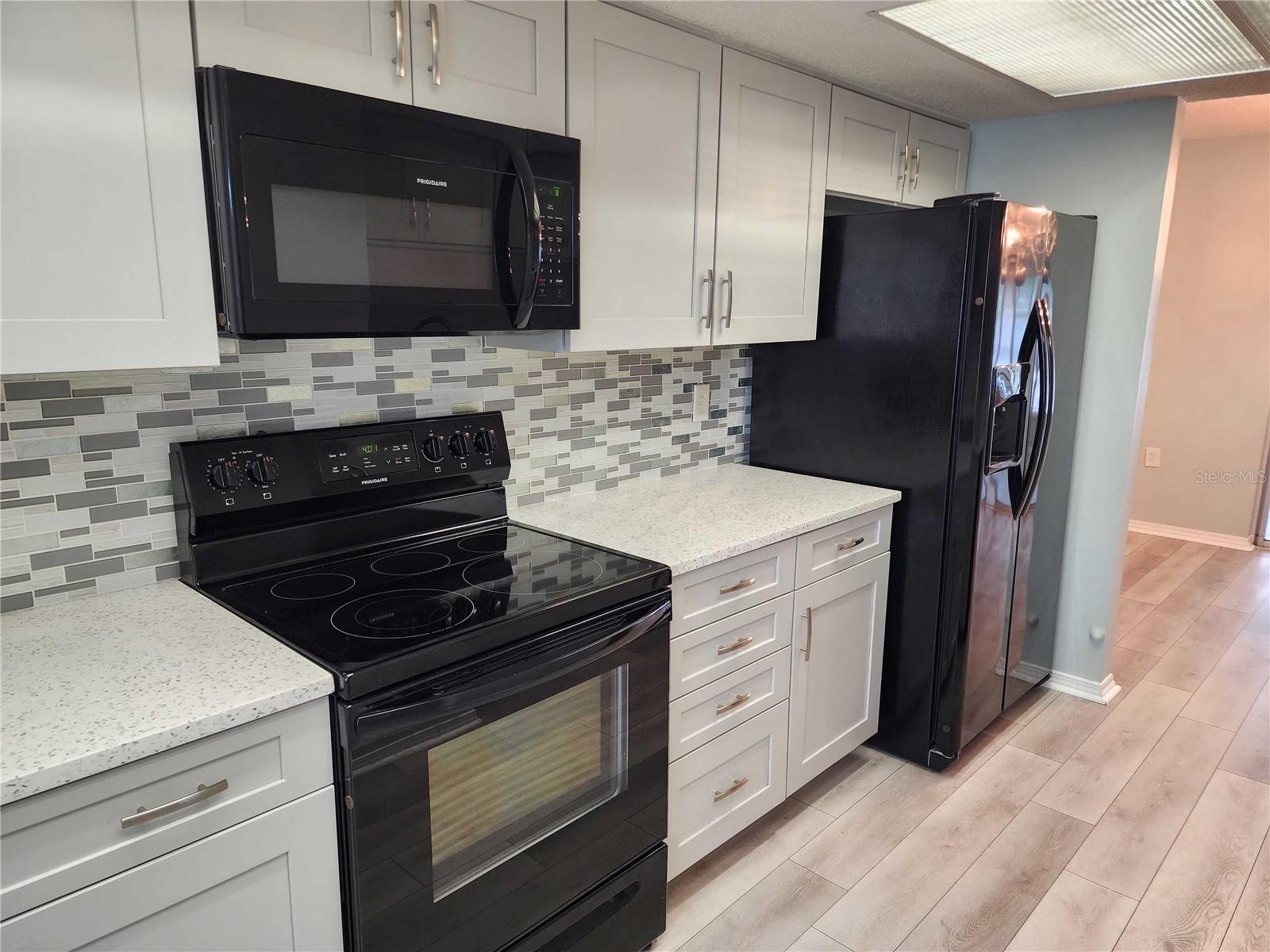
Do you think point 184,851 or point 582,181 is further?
point 582,181

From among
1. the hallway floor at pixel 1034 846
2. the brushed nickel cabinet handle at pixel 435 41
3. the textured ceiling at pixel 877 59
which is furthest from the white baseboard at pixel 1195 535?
the brushed nickel cabinet handle at pixel 435 41

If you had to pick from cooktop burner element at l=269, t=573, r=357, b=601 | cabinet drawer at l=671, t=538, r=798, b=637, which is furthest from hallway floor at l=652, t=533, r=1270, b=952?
cooktop burner element at l=269, t=573, r=357, b=601

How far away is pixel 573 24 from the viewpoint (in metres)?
1.75

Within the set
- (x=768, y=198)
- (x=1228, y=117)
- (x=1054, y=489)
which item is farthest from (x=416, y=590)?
(x=1228, y=117)

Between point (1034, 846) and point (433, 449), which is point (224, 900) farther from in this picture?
point (1034, 846)

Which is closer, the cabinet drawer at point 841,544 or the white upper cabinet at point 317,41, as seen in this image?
the white upper cabinet at point 317,41

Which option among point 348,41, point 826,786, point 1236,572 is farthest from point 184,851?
point 1236,572

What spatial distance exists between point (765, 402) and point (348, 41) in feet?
5.72

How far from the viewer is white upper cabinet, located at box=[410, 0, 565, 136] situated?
152 centimetres

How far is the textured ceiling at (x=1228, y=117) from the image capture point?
383 cm

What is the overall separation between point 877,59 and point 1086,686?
2353 millimetres

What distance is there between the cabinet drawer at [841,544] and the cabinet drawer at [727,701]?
23 centimetres

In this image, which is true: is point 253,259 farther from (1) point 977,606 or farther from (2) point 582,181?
(1) point 977,606

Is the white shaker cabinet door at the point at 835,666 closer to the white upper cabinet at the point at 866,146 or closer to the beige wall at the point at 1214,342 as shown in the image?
the white upper cabinet at the point at 866,146
